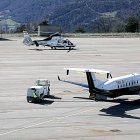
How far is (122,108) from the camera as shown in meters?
46.2

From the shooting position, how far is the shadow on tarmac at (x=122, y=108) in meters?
43.2

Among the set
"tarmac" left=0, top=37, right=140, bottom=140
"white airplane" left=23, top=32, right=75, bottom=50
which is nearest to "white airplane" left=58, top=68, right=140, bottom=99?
"tarmac" left=0, top=37, right=140, bottom=140

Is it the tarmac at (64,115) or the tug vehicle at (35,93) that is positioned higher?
the tug vehicle at (35,93)

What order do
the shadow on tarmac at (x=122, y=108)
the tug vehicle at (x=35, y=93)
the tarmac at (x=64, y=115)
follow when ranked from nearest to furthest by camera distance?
1. the tarmac at (x=64, y=115)
2. the shadow on tarmac at (x=122, y=108)
3. the tug vehicle at (x=35, y=93)

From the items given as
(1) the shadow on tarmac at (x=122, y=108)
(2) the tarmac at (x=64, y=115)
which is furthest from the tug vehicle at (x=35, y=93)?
(1) the shadow on tarmac at (x=122, y=108)

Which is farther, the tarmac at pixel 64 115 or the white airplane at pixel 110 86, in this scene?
the white airplane at pixel 110 86

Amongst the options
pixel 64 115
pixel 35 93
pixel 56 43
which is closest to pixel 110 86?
pixel 64 115

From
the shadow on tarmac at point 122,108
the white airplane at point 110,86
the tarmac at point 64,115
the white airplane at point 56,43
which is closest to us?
the tarmac at point 64,115

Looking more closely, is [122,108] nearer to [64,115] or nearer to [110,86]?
[110,86]

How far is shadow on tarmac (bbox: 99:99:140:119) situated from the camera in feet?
142

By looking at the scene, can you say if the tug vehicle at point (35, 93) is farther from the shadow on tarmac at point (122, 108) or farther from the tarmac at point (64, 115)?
the shadow on tarmac at point (122, 108)

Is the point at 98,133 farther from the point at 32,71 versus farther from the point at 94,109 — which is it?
the point at 32,71

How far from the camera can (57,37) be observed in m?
137

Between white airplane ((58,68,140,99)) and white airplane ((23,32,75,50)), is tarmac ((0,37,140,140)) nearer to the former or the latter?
white airplane ((58,68,140,99))
